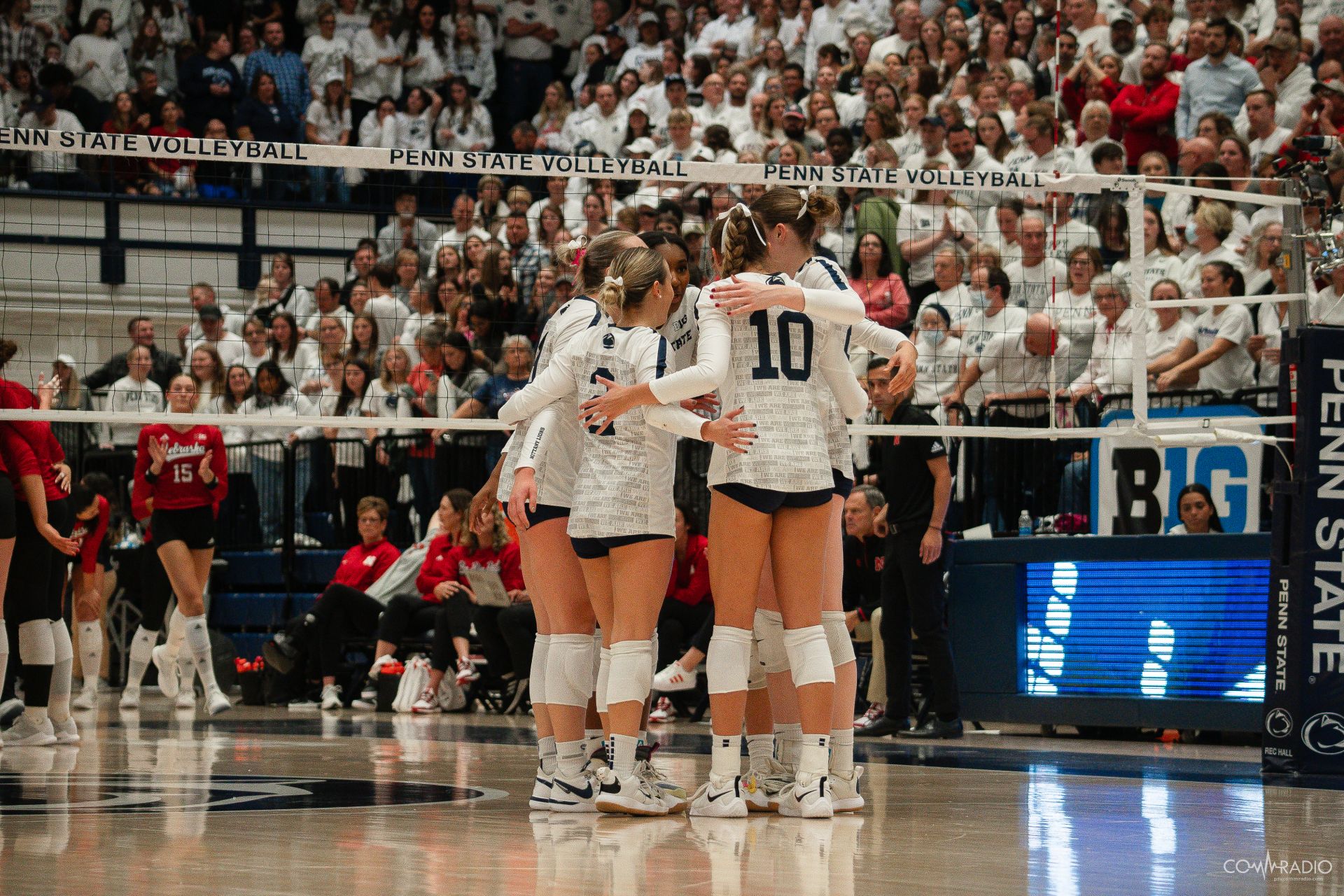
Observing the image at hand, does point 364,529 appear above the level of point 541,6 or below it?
below

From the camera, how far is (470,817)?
528 centimetres

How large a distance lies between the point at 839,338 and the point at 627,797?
1704mm

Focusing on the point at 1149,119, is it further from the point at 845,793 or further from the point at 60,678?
the point at 60,678

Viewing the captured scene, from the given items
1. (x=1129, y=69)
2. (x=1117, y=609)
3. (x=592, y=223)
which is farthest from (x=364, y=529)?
(x=1129, y=69)

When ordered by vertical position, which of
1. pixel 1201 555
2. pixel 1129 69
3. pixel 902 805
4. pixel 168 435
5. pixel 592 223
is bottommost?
pixel 902 805

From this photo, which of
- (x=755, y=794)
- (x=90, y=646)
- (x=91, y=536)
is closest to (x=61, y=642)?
(x=91, y=536)

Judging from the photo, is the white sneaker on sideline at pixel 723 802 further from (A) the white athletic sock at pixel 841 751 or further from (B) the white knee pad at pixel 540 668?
(B) the white knee pad at pixel 540 668

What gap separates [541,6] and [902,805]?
15.9 metres

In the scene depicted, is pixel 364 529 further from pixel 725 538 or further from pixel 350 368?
pixel 725 538

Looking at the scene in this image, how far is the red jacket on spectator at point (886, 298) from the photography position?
10844 millimetres

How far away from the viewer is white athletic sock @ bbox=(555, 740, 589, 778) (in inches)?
216

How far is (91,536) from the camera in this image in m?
10.7

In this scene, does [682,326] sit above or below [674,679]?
above

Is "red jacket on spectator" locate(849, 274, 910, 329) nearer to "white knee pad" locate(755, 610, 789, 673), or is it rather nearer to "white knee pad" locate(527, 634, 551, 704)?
"white knee pad" locate(755, 610, 789, 673)
